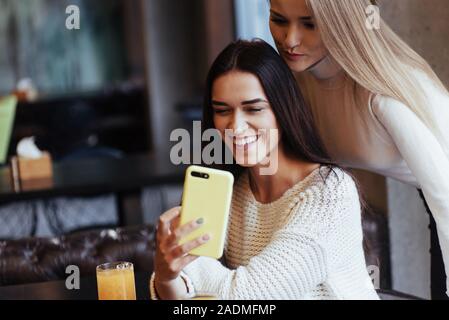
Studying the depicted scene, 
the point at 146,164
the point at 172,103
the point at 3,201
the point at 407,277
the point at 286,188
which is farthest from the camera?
the point at 172,103

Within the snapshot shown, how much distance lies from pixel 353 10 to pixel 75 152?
2.89 m

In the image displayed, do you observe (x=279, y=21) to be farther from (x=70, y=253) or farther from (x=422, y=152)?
(x=70, y=253)

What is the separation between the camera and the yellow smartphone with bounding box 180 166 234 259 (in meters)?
1.45

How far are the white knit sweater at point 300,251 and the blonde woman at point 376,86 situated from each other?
23cm

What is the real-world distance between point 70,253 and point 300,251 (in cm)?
100

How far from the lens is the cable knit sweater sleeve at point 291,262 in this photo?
60.1 inches

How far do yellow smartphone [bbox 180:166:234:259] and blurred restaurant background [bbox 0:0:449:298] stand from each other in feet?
3.91

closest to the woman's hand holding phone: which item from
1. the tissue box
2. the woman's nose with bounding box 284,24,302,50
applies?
the woman's nose with bounding box 284,24,302,50

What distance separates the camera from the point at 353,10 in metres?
1.79

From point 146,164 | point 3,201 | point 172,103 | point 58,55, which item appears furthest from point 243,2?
point 3,201

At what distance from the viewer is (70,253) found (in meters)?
2.35

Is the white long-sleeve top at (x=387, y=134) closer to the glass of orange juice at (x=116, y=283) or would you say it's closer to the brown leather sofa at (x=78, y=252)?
the brown leather sofa at (x=78, y=252)

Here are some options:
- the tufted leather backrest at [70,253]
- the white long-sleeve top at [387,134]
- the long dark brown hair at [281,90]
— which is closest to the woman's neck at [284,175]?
the long dark brown hair at [281,90]
